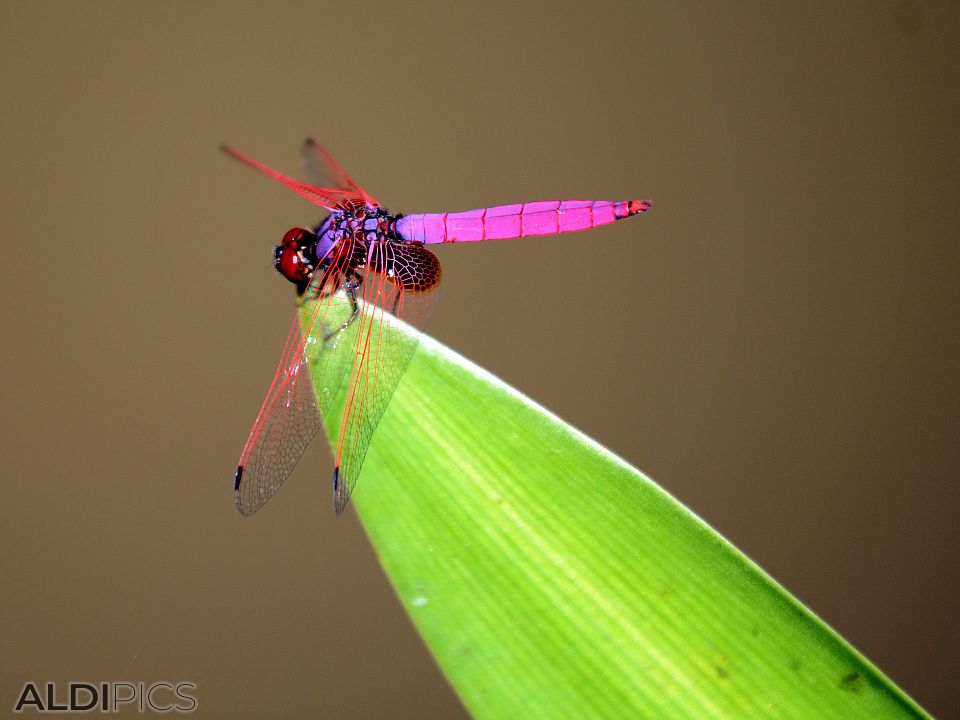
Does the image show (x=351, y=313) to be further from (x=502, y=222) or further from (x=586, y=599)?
(x=586, y=599)

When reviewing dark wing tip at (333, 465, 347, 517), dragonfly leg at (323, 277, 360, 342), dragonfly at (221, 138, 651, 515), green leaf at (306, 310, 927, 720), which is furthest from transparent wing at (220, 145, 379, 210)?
green leaf at (306, 310, 927, 720)

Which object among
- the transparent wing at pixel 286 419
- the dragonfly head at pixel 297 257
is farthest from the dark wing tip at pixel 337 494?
the dragonfly head at pixel 297 257

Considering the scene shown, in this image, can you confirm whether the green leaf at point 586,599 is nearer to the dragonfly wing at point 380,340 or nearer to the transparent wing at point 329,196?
the dragonfly wing at point 380,340

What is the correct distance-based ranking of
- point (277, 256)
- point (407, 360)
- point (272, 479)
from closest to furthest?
point (407, 360), point (272, 479), point (277, 256)

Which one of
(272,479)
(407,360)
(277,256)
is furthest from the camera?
(277,256)

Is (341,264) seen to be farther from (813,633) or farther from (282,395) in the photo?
(813,633)

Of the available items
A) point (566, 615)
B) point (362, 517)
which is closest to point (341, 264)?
point (362, 517)

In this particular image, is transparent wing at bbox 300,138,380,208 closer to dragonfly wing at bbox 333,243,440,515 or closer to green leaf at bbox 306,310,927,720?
dragonfly wing at bbox 333,243,440,515
